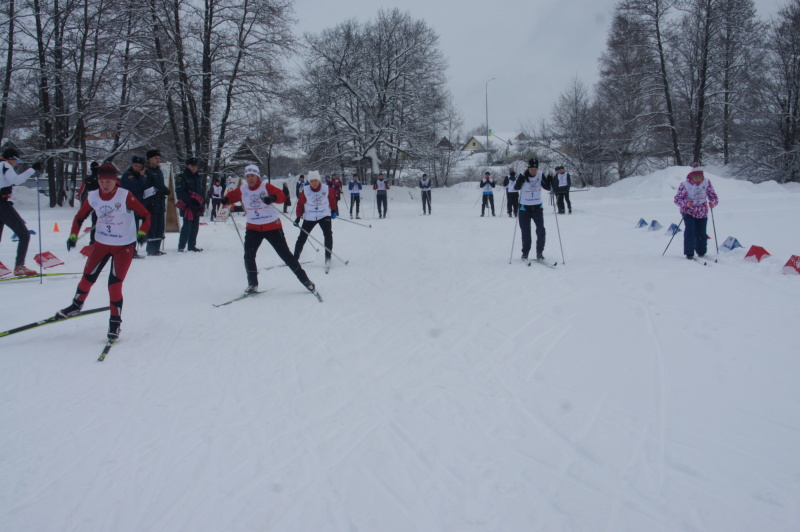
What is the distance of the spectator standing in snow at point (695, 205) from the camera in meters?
8.00

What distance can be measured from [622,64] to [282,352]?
115 ft

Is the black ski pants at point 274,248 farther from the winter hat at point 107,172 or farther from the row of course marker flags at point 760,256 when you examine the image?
the row of course marker flags at point 760,256

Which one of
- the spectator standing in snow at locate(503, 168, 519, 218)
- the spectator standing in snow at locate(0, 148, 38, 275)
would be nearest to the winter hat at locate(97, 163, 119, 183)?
the spectator standing in snow at locate(0, 148, 38, 275)

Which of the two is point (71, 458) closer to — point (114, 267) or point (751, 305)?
point (114, 267)

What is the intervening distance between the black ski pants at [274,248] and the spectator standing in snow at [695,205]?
6.46 m

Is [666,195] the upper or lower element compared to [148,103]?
lower

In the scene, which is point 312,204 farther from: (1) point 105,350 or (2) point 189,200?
(1) point 105,350

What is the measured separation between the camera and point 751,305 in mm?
5473

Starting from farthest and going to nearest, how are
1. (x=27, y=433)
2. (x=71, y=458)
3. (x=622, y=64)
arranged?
(x=622, y=64) → (x=27, y=433) → (x=71, y=458)

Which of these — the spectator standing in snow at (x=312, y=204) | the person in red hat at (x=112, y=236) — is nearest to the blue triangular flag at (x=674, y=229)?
the spectator standing in snow at (x=312, y=204)

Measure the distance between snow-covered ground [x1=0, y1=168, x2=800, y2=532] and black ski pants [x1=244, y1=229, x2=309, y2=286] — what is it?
15.2 inches

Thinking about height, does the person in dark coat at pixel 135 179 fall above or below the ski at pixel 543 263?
above

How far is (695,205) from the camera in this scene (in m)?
8.01

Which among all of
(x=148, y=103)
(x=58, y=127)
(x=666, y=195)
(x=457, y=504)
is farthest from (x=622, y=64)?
(x=457, y=504)
